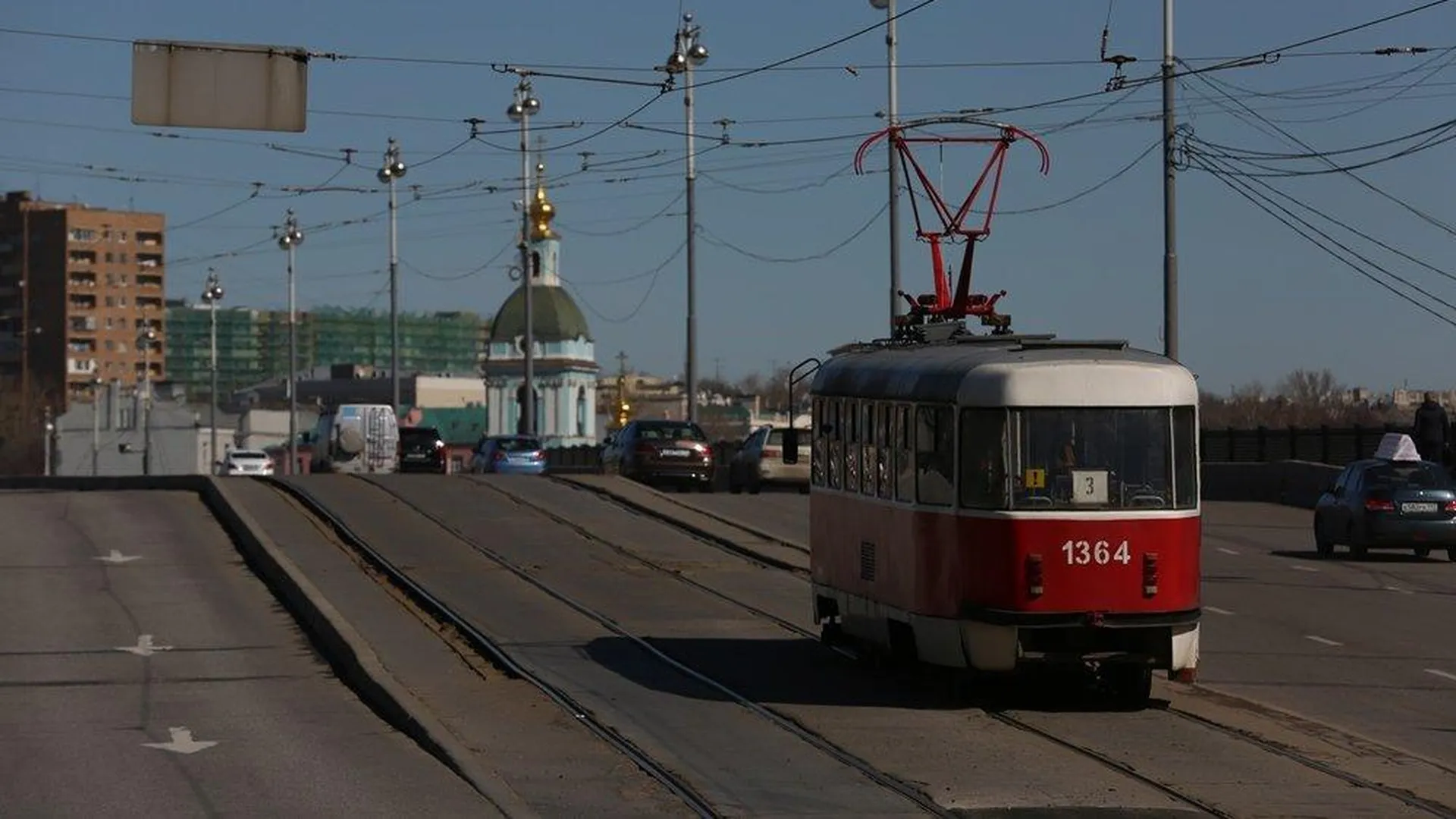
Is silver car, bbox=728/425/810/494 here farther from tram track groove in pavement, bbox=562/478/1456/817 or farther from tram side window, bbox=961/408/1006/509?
tram side window, bbox=961/408/1006/509

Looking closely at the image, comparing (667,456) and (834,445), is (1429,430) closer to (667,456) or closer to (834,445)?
(667,456)

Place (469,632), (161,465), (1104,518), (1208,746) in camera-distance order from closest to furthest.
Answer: (1208,746) → (1104,518) → (469,632) → (161,465)

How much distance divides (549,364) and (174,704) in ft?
378

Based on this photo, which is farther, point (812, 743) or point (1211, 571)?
point (1211, 571)

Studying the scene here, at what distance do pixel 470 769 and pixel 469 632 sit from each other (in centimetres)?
775

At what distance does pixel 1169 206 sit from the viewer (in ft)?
110

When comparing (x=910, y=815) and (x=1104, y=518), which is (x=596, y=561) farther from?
(x=910, y=815)

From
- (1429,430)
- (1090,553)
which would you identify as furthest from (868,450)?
(1429,430)

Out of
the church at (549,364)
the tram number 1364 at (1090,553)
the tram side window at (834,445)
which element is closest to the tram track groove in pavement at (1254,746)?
the tram number 1364 at (1090,553)

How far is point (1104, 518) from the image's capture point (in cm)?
1509

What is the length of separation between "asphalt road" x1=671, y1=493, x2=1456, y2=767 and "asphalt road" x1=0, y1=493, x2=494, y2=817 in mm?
6757

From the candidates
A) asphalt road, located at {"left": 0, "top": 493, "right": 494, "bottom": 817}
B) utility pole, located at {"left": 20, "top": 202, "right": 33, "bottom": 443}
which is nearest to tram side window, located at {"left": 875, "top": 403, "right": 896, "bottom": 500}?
asphalt road, located at {"left": 0, "top": 493, "right": 494, "bottom": 817}

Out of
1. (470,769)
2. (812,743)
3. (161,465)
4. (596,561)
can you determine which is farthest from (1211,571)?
(161,465)

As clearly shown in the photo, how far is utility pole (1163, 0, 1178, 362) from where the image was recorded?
32875 mm
